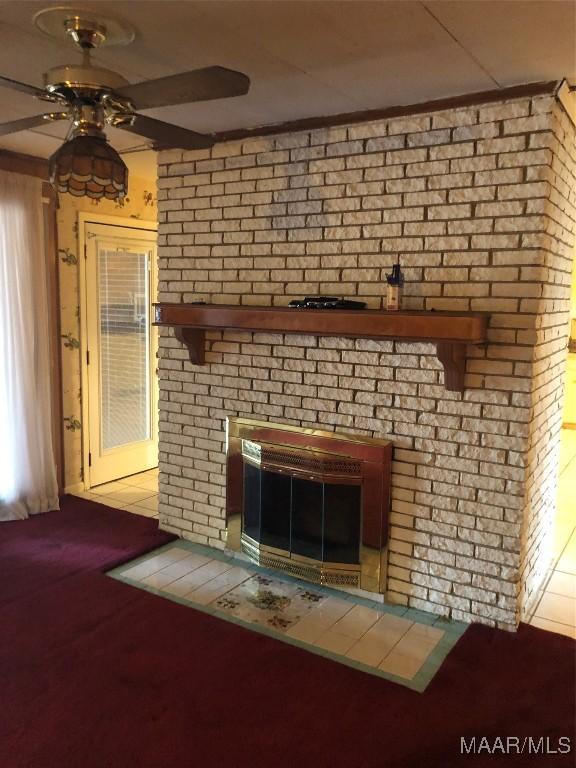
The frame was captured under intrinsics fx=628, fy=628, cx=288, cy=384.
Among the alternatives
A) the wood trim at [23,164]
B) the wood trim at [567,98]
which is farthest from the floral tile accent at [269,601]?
the wood trim at [23,164]

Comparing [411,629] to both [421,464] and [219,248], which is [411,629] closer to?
[421,464]

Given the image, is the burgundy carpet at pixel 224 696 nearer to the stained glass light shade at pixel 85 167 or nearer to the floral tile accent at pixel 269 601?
the floral tile accent at pixel 269 601

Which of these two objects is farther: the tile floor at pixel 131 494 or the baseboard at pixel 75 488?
the baseboard at pixel 75 488

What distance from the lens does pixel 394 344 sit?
2.93 m

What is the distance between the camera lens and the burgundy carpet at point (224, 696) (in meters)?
2.06

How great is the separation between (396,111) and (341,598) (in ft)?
7.62

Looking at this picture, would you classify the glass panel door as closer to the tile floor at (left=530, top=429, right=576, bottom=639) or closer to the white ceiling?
the white ceiling

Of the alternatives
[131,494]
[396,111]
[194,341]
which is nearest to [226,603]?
[194,341]

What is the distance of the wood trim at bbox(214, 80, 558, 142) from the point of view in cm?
251

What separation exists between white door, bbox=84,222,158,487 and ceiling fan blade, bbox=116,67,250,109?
2.81 meters

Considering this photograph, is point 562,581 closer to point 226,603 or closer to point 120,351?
point 226,603

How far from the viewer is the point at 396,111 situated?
9.27 feet

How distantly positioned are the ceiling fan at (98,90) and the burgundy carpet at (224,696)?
1801 mm

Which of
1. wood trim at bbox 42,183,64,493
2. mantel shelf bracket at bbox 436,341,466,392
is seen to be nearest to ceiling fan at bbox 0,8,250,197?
mantel shelf bracket at bbox 436,341,466,392
